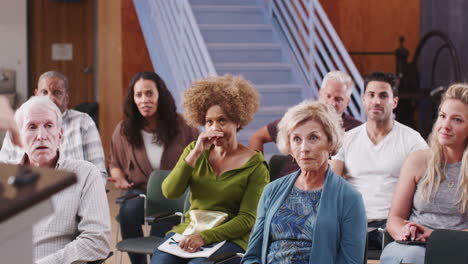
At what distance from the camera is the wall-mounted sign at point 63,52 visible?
10320 mm

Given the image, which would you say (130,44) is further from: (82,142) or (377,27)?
(82,142)

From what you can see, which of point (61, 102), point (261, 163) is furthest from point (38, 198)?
point (61, 102)

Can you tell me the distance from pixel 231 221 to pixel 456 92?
1.14 metres

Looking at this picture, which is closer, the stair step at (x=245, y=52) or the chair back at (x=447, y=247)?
the chair back at (x=447, y=247)

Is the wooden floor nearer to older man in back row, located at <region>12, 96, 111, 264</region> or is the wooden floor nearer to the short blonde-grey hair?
older man in back row, located at <region>12, 96, 111, 264</region>

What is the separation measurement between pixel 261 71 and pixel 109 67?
2.30 metres

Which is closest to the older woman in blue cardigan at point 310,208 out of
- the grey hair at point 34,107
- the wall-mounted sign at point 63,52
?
the grey hair at point 34,107

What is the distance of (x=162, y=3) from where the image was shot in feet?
24.8

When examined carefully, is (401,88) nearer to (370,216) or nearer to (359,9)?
(359,9)

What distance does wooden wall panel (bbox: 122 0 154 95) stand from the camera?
8125mm

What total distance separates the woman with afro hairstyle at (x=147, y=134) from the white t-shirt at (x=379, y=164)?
1198 millimetres

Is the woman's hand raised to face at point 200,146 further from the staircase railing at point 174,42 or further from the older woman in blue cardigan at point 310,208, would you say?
the staircase railing at point 174,42

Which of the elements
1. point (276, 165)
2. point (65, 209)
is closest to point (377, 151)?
point (276, 165)

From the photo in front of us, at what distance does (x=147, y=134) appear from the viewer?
15.5ft
